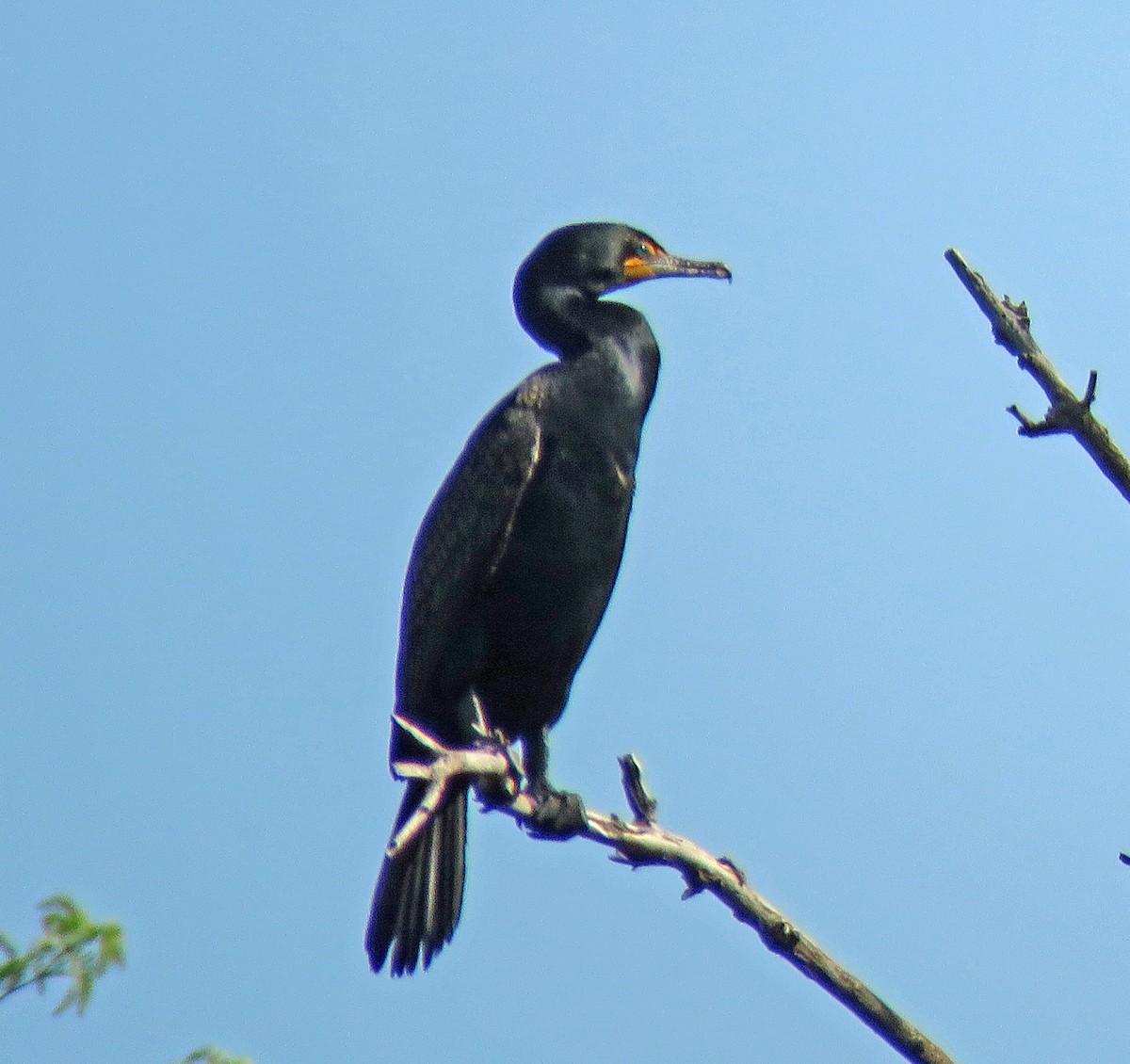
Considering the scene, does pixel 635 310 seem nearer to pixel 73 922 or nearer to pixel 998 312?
pixel 998 312

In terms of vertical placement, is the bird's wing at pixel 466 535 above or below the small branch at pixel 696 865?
above

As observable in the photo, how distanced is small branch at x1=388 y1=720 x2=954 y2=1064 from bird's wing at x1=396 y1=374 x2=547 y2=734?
805 mm

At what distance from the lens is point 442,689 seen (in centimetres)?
440

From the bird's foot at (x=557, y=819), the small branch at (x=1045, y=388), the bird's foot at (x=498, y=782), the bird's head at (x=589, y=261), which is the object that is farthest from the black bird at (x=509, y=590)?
the small branch at (x=1045, y=388)

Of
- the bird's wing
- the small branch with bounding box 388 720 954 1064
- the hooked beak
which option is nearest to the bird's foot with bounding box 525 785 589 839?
the small branch with bounding box 388 720 954 1064

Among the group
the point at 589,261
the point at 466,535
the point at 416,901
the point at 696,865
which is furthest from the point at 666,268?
the point at 696,865

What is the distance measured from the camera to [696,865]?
3.31m

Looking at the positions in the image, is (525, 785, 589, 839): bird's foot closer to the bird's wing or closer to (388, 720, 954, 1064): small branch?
(388, 720, 954, 1064): small branch

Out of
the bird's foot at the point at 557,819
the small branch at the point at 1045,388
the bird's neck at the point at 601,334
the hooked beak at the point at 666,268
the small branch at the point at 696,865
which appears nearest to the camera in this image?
the small branch at the point at 1045,388

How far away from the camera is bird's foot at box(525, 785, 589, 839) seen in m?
3.83

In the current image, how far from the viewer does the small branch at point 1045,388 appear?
107 inches

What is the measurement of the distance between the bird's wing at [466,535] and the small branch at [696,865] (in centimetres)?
80

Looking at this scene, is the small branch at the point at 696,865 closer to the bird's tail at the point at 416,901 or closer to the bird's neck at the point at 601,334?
the bird's tail at the point at 416,901

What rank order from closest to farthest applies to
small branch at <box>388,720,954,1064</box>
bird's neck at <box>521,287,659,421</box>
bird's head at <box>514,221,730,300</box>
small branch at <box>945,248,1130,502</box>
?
small branch at <box>945,248,1130,502</box>, small branch at <box>388,720,954,1064</box>, bird's neck at <box>521,287,659,421</box>, bird's head at <box>514,221,730,300</box>
